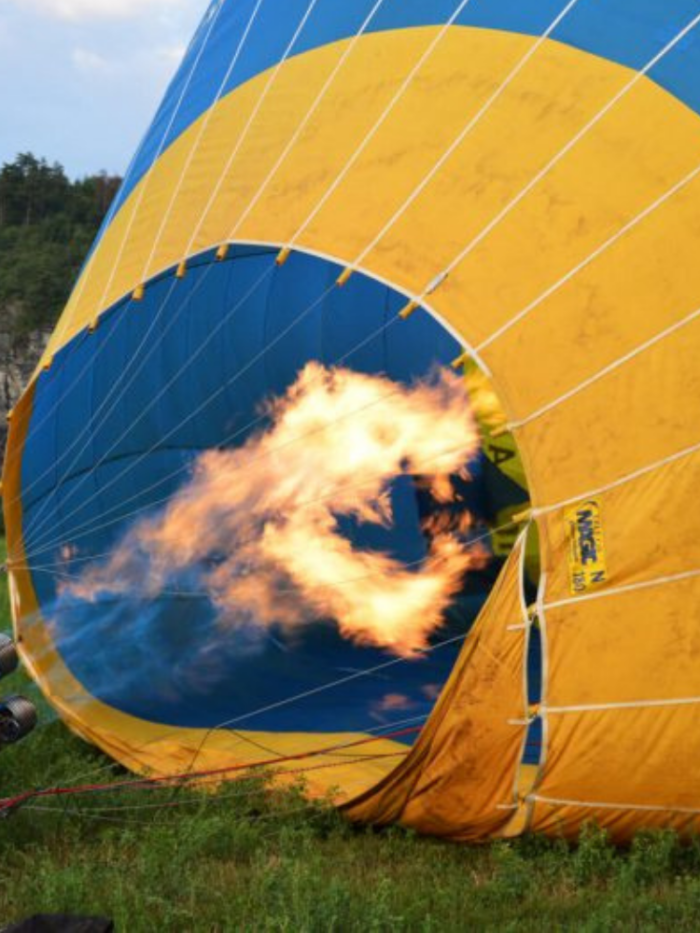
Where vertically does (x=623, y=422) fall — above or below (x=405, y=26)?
below

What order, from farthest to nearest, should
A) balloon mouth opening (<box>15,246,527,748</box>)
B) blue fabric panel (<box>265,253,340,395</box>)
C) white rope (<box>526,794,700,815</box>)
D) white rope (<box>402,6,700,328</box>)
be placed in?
blue fabric panel (<box>265,253,340,395</box>) < balloon mouth opening (<box>15,246,527,748</box>) < white rope (<box>402,6,700,328</box>) < white rope (<box>526,794,700,815</box>)

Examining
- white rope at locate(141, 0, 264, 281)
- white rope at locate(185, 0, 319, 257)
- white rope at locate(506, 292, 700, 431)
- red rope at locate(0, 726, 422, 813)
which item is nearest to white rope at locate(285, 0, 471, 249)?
white rope at locate(185, 0, 319, 257)

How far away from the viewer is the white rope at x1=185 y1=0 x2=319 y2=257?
15.2ft

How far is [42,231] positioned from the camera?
1975 inches

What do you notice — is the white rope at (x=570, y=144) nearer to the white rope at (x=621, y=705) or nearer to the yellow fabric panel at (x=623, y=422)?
the yellow fabric panel at (x=623, y=422)

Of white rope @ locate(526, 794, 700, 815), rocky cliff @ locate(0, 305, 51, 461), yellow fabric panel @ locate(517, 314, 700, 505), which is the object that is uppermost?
rocky cliff @ locate(0, 305, 51, 461)

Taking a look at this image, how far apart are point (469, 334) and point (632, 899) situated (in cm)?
179

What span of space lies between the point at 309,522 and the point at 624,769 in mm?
2742

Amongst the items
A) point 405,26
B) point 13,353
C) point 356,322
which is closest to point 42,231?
point 13,353

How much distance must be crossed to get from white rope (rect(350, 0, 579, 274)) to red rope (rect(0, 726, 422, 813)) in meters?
2.06

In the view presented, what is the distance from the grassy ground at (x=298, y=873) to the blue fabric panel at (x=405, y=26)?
2434 millimetres

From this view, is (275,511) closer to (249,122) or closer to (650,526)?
(249,122)

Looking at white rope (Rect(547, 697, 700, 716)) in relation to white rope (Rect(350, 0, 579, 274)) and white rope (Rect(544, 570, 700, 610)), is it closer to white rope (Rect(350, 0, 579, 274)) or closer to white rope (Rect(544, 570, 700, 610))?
white rope (Rect(544, 570, 700, 610))

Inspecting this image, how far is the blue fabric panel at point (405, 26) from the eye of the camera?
12.3 feet
